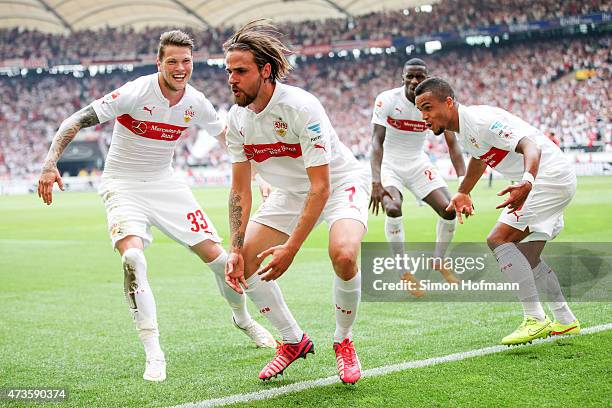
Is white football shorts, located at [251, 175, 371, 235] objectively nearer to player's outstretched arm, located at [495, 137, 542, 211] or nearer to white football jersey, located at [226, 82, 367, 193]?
white football jersey, located at [226, 82, 367, 193]

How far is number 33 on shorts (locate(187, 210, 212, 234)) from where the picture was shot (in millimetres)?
5852

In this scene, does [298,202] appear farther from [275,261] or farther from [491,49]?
[491,49]

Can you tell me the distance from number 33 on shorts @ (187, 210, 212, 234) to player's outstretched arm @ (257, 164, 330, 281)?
1.52 meters

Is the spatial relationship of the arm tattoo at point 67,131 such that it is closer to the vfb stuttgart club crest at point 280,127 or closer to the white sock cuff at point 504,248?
the vfb stuttgart club crest at point 280,127

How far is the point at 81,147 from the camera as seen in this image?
48.0m

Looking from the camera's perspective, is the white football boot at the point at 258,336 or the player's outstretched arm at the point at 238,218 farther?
the white football boot at the point at 258,336

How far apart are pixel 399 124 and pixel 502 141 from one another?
323 cm

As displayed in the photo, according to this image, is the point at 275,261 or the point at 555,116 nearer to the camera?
the point at 275,261

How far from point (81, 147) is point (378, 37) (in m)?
20.6

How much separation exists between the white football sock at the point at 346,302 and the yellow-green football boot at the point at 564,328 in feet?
6.08

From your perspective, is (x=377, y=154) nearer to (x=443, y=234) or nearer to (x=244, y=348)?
(x=443, y=234)

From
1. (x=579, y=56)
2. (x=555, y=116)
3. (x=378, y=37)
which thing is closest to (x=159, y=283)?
(x=555, y=116)

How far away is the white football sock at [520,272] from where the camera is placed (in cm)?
568

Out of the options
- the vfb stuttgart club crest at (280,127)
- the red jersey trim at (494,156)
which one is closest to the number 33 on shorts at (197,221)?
the vfb stuttgart club crest at (280,127)
